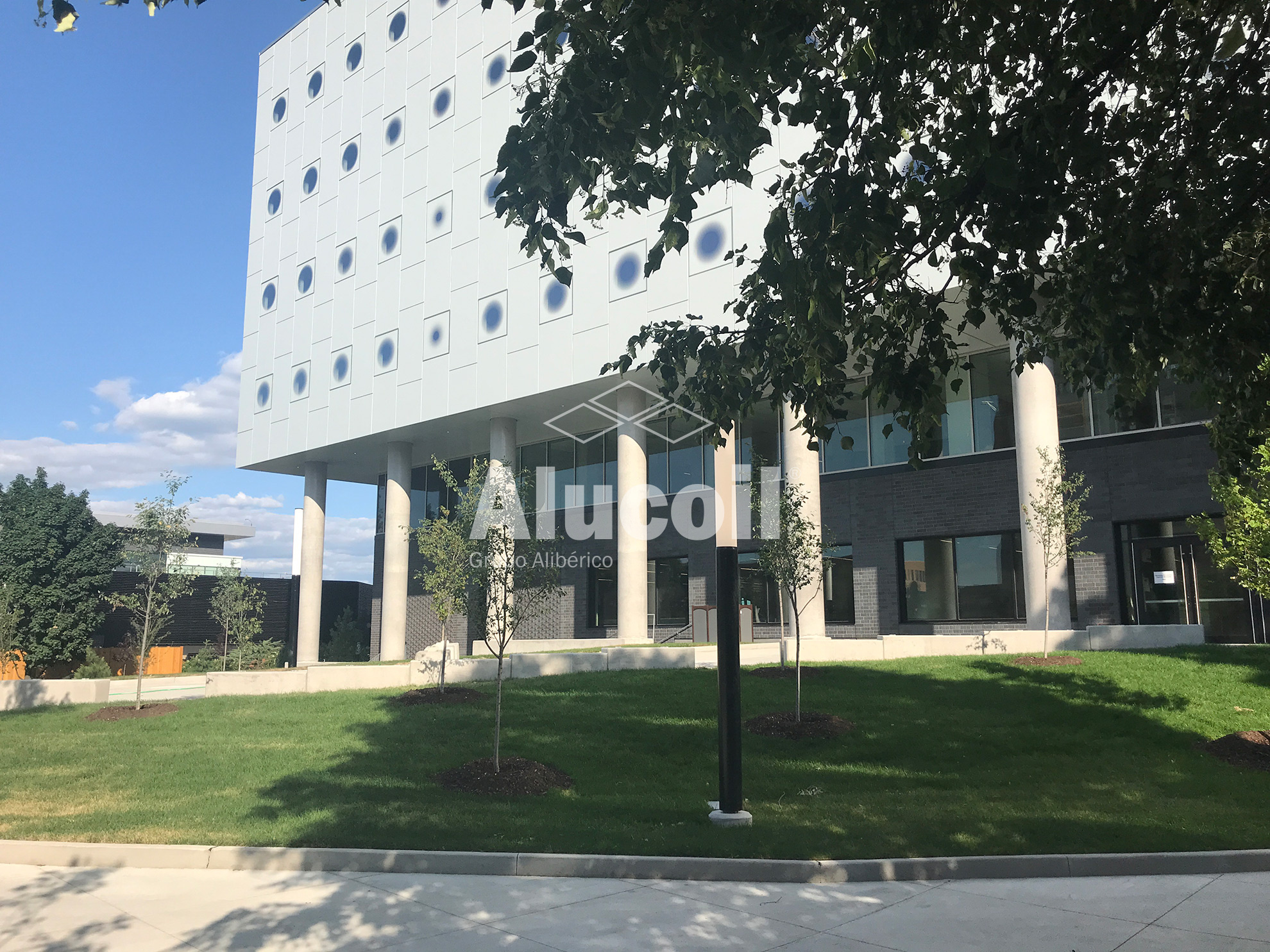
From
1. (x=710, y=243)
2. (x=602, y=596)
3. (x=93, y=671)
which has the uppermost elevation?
(x=710, y=243)

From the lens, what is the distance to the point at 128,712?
2017 centimetres

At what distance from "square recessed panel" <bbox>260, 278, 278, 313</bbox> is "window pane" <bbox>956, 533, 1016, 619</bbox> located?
103 feet

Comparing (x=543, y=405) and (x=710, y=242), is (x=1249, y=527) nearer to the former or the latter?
(x=710, y=242)

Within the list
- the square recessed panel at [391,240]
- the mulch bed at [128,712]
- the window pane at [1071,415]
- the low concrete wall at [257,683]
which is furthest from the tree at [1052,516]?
the square recessed panel at [391,240]

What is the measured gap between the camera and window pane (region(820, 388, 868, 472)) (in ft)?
101

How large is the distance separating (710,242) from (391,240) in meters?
15.7

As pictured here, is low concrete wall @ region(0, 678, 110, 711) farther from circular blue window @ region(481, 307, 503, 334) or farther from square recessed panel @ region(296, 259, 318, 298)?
square recessed panel @ region(296, 259, 318, 298)

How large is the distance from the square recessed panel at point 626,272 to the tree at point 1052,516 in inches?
490

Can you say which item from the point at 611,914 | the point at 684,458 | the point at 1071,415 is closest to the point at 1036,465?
the point at 1071,415

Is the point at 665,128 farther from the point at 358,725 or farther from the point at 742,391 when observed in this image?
the point at 358,725

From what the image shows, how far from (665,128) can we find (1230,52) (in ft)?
12.9

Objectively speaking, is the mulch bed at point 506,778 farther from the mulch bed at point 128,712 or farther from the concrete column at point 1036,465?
the concrete column at point 1036,465

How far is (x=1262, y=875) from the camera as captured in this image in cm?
848

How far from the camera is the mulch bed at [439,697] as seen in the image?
762 inches
